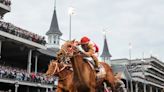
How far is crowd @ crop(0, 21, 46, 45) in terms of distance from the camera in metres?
37.0

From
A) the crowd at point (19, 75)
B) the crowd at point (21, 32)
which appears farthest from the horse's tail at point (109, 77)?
the crowd at point (21, 32)

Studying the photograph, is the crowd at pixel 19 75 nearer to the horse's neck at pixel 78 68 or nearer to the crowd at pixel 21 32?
the crowd at pixel 21 32

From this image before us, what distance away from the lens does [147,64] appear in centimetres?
10925

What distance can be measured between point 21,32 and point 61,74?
23.6 meters

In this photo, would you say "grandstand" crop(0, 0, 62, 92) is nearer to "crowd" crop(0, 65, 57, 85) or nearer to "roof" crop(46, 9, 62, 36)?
"crowd" crop(0, 65, 57, 85)

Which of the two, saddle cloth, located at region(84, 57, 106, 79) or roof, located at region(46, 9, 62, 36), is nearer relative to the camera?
saddle cloth, located at region(84, 57, 106, 79)

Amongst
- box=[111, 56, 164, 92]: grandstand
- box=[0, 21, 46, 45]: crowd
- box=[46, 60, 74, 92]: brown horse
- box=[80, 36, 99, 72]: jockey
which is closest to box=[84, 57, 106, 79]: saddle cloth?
box=[80, 36, 99, 72]: jockey

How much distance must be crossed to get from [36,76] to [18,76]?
3.08 meters

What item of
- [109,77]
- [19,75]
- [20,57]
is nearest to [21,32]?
[19,75]

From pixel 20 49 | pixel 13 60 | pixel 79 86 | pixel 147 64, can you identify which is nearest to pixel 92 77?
pixel 79 86

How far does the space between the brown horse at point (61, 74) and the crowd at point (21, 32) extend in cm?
2048

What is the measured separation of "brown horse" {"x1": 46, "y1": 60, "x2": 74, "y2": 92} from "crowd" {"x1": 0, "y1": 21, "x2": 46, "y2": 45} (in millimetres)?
20483

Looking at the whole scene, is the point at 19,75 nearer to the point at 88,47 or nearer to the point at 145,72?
the point at 88,47

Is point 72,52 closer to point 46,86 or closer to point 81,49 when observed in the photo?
point 81,49
